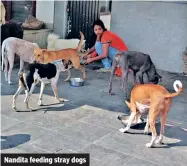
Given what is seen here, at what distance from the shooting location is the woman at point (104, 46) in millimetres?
7668

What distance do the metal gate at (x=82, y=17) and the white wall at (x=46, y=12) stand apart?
0.45m

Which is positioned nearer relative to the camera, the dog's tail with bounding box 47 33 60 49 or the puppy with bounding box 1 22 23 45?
→ the puppy with bounding box 1 22 23 45

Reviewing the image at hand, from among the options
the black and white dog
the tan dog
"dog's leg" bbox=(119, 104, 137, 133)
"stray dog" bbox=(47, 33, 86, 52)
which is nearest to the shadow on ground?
the black and white dog

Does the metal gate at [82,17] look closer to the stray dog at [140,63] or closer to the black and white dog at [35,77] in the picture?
the stray dog at [140,63]

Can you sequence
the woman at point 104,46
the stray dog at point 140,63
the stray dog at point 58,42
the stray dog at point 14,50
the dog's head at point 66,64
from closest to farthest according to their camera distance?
1. the stray dog at point 140,63
2. the dog's head at point 66,64
3. the stray dog at point 14,50
4. the woman at point 104,46
5. the stray dog at point 58,42

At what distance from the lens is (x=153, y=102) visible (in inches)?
188

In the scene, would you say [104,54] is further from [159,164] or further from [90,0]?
[159,164]

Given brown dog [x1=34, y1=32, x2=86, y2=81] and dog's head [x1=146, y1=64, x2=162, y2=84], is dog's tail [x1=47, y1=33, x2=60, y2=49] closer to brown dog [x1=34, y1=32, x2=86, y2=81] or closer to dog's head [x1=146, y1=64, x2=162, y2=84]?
brown dog [x1=34, y1=32, x2=86, y2=81]

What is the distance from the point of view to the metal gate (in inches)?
390
